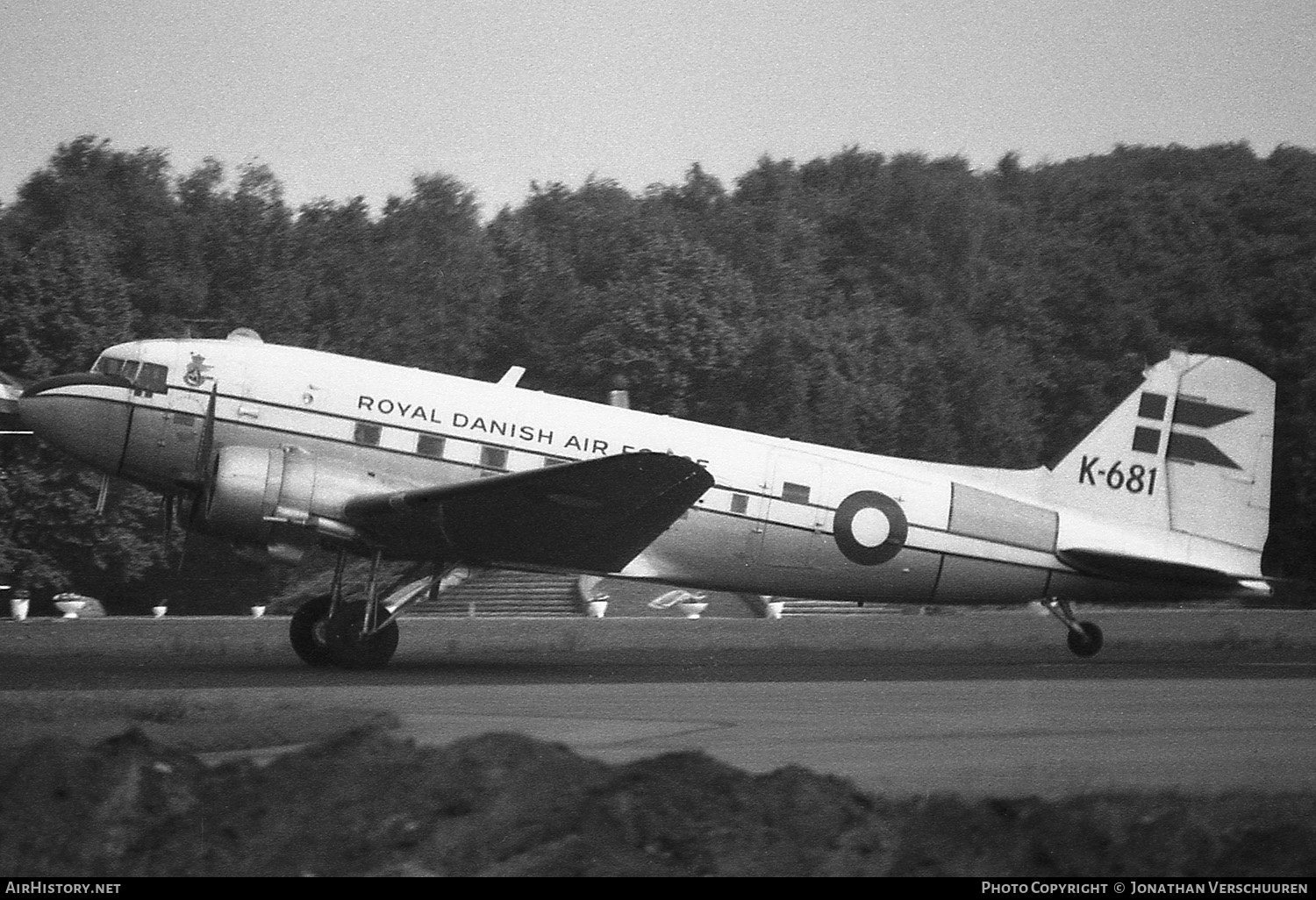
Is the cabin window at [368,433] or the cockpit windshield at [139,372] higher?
the cockpit windshield at [139,372]

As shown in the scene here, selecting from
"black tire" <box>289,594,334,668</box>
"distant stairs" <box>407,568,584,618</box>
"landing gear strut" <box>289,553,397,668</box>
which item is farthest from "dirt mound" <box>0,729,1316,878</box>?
"distant stairs" <box>407,568,584,618</box>

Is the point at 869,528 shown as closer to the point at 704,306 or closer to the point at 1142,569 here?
the point at 1142,569

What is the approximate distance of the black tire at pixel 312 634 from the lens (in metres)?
15.9

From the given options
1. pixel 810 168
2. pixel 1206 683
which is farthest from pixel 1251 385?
pixel 810 168

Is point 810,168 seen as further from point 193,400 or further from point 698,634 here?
point 193,400

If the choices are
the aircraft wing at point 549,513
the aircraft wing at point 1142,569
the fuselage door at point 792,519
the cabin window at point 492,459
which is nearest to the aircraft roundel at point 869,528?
the fuselage door at point 792,519

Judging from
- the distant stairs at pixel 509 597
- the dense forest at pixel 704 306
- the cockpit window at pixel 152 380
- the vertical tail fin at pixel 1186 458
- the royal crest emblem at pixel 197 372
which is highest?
the dense forest at pixel 704 306

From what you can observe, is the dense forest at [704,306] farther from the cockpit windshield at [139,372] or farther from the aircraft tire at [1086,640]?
the aircraft tire at [1086,640]

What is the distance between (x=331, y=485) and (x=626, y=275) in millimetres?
29899

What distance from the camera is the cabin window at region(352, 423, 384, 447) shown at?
53.5 ft

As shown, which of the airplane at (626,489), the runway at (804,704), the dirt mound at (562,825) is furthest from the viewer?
the airplane at (626,489)

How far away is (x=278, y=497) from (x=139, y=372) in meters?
2.33

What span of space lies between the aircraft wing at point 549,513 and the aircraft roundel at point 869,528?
7.18ft

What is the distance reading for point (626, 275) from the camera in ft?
148
